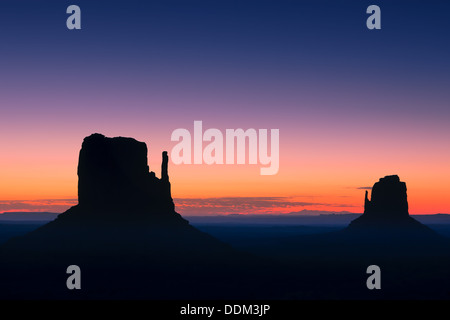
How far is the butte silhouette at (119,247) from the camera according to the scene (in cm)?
14962

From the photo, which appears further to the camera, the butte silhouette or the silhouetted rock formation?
the silhouetted rock formation

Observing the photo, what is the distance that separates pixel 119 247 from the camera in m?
168

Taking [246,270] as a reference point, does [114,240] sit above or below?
above

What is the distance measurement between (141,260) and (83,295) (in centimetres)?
2594

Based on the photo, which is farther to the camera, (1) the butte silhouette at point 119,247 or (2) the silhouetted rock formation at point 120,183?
(2) the silhouetted rock formation at point 120,183

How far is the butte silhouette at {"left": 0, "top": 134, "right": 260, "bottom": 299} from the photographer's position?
5891 inches

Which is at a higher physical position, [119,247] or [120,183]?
[120,183]

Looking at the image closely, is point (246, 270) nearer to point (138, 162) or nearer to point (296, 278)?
point (296, 278)

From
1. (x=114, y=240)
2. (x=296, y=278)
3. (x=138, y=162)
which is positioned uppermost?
(x=138, y=162)

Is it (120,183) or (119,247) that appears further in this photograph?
(120,183)

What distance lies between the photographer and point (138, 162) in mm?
185375
